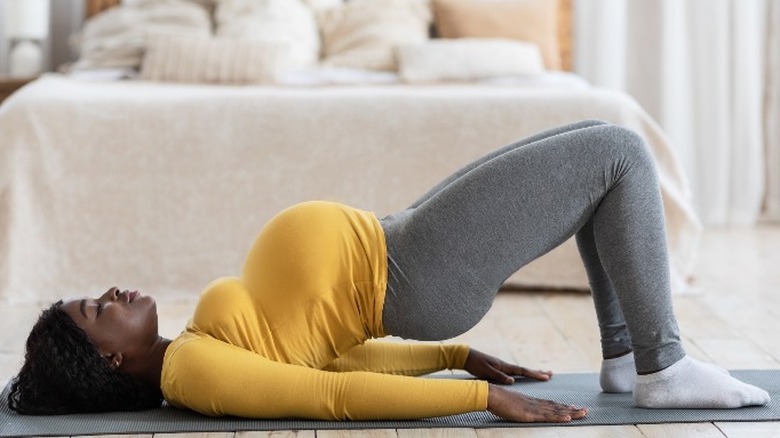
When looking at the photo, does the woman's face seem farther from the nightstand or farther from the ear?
the nightstand

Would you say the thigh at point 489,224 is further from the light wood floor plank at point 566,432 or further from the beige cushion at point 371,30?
the beige cushion at point 371,30

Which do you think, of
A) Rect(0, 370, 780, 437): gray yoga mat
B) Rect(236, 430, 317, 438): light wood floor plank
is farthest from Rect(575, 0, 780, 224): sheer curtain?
Rect(236, 430, 317, 438): light wood floor plank

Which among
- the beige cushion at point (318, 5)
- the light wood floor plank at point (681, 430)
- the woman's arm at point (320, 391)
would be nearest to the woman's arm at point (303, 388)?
the woman's arm at point (320, 391)

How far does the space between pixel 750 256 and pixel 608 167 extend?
2362mm

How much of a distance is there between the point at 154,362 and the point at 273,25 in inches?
104

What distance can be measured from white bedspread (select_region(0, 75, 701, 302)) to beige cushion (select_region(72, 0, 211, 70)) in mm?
913

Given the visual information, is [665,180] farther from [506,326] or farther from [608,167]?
[608,167]

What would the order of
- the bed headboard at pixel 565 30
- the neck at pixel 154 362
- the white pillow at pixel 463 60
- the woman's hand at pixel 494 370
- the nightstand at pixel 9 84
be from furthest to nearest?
the bed headboard at pixel 565 30 → the nightstand at pixel 9 84 → the white pillow at pixel 463 60 → the woman's hand at pixel 494 370 → the neck at pixel 154 362

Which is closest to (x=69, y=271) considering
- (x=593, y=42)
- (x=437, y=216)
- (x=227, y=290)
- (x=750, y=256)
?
(x=227, y=290)

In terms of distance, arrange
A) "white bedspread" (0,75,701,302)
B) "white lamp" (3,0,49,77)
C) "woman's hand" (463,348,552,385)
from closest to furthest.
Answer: "woman's hand" (463,348,552,385) → "white bedspread" (0,75,701,302) → "white lamp" (3,0,49,77)

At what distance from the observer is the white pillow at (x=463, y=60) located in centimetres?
430

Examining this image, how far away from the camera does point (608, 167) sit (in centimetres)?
205

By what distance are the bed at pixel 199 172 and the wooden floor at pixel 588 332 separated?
0.50ft

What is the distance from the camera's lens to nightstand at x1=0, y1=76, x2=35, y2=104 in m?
4.68
